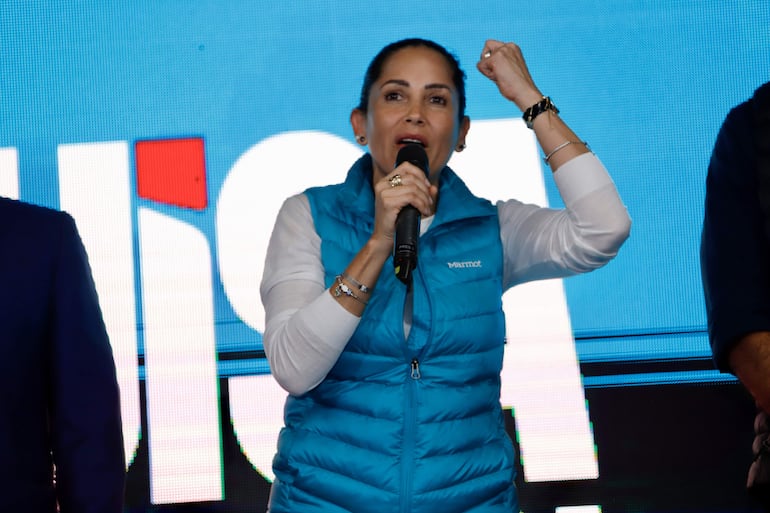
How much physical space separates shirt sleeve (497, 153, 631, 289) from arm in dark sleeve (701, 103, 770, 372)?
19 cm

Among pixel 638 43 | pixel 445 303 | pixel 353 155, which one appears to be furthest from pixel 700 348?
pixel 445 303

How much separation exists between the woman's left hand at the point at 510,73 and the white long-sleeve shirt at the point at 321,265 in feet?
0.58

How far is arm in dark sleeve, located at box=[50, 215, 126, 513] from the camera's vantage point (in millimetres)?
1297

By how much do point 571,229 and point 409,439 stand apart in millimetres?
493

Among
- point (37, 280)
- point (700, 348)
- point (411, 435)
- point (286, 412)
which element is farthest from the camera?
point (700, 348)

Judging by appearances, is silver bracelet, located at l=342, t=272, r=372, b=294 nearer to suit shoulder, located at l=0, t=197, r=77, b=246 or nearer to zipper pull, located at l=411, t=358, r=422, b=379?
zipper pull, located at l=411, t=358, r=422, b=379

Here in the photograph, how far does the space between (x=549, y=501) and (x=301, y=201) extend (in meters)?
1.34

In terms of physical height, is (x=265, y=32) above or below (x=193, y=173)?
above

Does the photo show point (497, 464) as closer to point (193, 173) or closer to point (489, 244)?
point (489, 244)

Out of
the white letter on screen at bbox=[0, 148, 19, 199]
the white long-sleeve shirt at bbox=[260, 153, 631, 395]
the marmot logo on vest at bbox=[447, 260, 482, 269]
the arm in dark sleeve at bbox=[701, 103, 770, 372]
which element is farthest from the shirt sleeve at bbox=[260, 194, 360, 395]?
the white letter on screen at bbox=[0, 148, 19, 199]

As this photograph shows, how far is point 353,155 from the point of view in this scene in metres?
2.79

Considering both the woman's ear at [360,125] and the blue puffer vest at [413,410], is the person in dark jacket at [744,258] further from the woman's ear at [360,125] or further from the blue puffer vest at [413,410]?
the woman's ear at [360,125]

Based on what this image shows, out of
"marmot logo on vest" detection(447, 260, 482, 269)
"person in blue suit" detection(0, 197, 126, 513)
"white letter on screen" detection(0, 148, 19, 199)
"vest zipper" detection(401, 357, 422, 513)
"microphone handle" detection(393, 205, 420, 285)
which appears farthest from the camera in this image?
"white letter on screen" detection(0, 148, 19, 199)

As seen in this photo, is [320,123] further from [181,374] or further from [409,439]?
[409,439]
